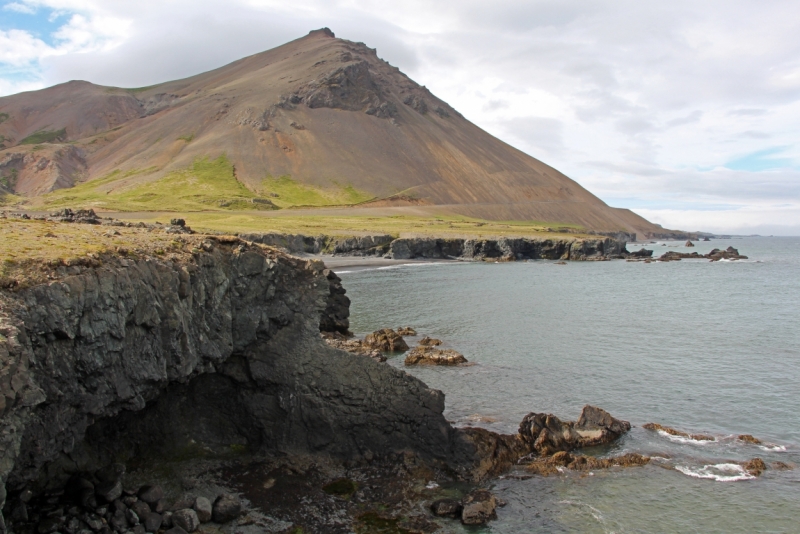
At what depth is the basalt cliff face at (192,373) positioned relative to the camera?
504 inches

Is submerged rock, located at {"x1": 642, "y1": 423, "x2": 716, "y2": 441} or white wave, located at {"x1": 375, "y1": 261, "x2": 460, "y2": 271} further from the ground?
white wave, located at {"x1": 375, "y1": 261, "x2": 460, "y2": 271}

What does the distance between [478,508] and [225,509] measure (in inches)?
272

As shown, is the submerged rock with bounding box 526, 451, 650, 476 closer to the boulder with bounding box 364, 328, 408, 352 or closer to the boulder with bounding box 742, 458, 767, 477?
the boulder with bounding box 742, 458, 767, 477

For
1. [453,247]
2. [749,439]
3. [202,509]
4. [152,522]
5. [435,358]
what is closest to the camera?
[152,522]

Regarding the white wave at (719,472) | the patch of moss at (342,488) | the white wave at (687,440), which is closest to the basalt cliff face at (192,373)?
the patch of moss at (342,488)

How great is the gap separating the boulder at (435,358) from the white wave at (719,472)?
594 inches

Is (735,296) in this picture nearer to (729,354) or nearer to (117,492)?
(729,354)

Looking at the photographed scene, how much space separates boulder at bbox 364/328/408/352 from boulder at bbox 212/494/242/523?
70.4ft

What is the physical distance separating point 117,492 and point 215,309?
5.74m

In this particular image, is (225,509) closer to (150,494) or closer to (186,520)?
(186,520)

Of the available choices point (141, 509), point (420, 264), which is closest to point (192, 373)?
point (141, 509)

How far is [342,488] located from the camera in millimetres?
18062

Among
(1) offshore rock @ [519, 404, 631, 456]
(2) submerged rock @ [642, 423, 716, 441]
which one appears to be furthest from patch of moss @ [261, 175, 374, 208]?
(1) offshore rock @ [519, 404, 631, 456]

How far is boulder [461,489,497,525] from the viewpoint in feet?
55.2
